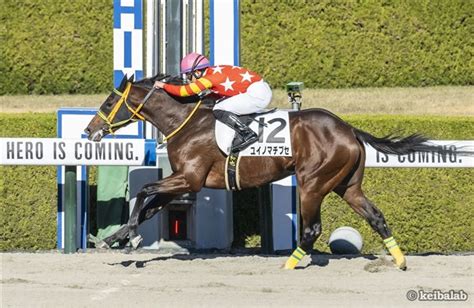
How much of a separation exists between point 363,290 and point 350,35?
1055 centimetres

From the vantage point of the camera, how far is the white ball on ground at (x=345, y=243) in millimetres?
10266

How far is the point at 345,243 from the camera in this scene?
404 inches

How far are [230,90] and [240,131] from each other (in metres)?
0.41

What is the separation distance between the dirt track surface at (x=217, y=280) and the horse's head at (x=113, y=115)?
118cm

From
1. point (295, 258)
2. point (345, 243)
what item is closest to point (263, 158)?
point (295, 258)

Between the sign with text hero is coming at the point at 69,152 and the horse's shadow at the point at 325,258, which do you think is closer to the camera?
the horse's shadow at the point at 325,258

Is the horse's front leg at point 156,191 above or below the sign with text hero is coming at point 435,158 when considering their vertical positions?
below

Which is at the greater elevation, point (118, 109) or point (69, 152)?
point (118, 109)

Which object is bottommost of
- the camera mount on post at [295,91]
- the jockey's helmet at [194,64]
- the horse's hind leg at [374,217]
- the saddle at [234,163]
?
the horse's hind leg at [374,217]

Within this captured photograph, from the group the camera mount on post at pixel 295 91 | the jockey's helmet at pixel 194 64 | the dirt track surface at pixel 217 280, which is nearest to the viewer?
the dirt track surface at pixel 217 280

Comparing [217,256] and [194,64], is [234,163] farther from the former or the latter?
[217,256]

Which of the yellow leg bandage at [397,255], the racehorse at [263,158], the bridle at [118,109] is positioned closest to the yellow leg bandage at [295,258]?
the racehorse at [263,158]

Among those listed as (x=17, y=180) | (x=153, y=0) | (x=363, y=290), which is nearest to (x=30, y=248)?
(x=17, y=180)

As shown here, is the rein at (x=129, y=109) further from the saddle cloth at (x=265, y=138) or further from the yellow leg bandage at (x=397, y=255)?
the yellow leg bandage at (x=397, y=255)
